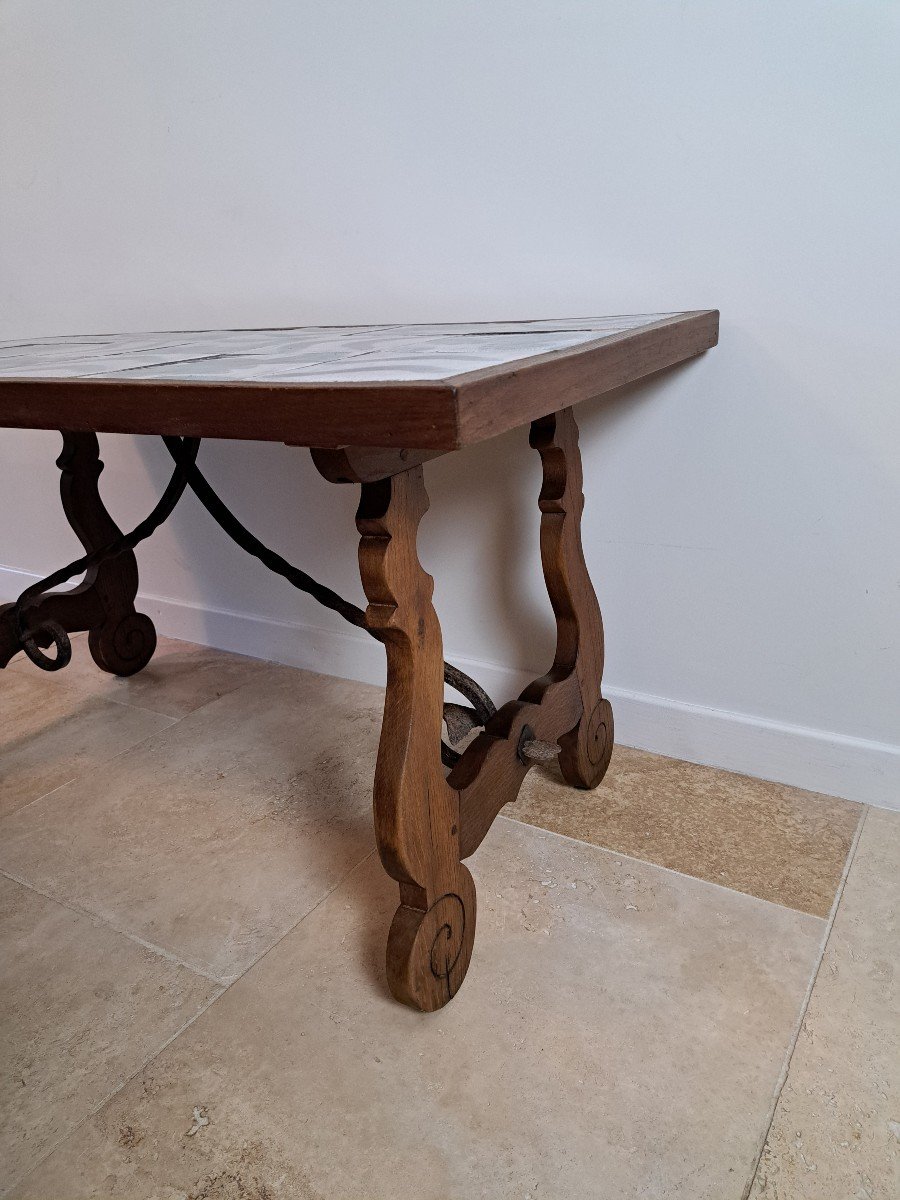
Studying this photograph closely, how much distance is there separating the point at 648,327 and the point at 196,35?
3.90 feet

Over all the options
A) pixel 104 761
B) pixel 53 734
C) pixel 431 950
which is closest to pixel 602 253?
pixel 431 950

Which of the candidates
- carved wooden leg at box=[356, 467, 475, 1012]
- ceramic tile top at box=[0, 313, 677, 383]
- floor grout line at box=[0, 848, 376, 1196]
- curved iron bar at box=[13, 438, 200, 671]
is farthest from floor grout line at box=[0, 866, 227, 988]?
ceramic tile top at box=[0, 313, 677, 383]

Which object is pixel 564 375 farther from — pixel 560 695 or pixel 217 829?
pixel 217 829

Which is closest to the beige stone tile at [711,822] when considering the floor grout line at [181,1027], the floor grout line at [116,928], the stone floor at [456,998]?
the stone floor at [456,998]

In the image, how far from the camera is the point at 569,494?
1354 mm

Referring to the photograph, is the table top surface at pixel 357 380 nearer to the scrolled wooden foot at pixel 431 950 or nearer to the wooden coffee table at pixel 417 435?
the wooden coffee table at pixel 417 435

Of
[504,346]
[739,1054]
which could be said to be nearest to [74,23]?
[504,346]

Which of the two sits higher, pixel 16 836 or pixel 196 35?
pixel 196 35

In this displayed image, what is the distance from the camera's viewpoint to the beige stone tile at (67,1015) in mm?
985

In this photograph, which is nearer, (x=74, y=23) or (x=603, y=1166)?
(x=603, y=1166)

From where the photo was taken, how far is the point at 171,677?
6.89 feet

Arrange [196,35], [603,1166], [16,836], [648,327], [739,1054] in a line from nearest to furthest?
[603,1166], [739,1054], [648,327], [16,836], [196,35]

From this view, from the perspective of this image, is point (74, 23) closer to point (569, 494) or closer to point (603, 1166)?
point (569, 494)

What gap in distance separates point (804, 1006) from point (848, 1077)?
10 centimetres
